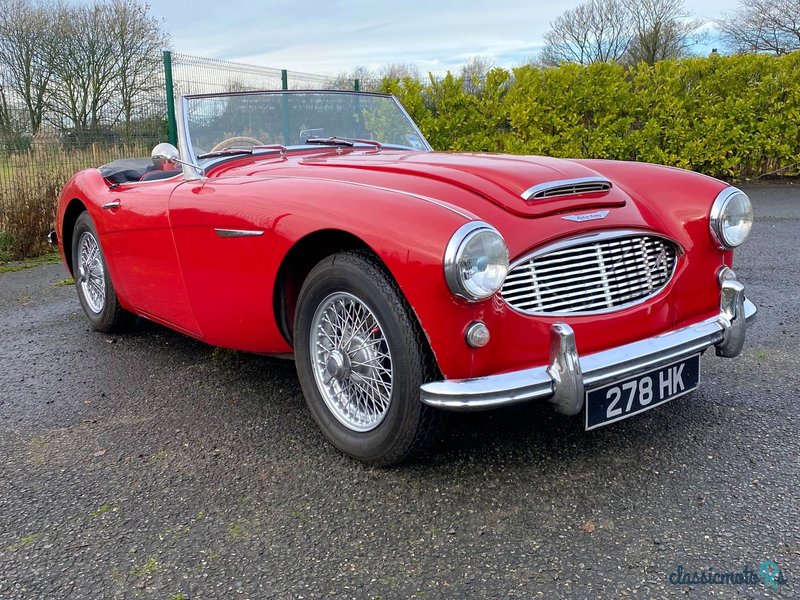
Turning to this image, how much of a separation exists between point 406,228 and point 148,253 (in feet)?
5.61

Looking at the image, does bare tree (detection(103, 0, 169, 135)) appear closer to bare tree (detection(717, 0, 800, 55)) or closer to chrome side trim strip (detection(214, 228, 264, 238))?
chrome side trim strip (detection(214, 228, 264, 238))

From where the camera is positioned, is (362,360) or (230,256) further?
(230,256)

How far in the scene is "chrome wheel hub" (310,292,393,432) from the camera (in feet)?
7.73

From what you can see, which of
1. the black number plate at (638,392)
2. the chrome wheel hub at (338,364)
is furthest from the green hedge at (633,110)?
the chrome wheel hub at (338,364)

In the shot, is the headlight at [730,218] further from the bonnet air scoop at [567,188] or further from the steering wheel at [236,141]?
the steering wheel at [236,141]

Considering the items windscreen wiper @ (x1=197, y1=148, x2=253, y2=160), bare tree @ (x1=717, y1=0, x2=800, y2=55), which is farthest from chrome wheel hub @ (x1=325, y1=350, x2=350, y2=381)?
bare tree @ (x1=717, y1=0, x2=800, y2=55)

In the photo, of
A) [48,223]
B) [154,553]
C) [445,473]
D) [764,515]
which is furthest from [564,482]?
[48,223]

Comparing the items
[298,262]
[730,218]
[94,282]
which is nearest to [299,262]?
[298,262]

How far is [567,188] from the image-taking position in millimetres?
2461

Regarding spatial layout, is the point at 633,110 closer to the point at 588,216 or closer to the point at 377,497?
the point at 588,216

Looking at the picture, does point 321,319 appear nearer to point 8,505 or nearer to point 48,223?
point 8,505

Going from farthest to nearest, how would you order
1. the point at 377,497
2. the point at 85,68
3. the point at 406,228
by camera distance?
1. the point at 85,68
2. the point at 377,497
3. the point at 406,228

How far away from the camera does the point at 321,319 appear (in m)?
2.52

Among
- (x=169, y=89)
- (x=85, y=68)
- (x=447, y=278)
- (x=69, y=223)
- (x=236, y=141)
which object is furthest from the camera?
(x=85, y=68)
